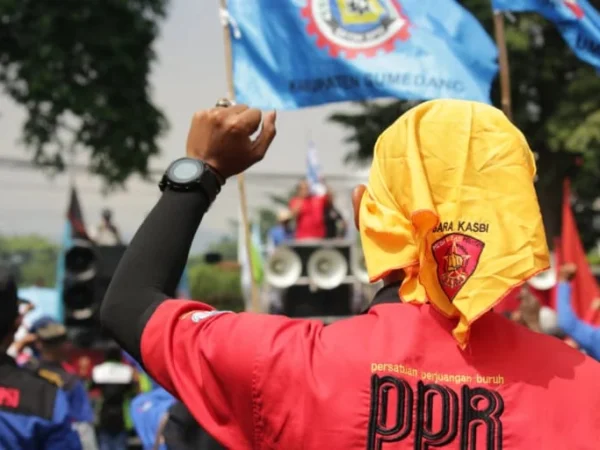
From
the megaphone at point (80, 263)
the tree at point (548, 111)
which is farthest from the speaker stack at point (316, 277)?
→ the tree at point (548, 111)

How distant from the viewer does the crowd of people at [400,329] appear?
1768 millimetres

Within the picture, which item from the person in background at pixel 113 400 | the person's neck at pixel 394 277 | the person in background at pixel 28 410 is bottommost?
the person in background at pixel 113 400

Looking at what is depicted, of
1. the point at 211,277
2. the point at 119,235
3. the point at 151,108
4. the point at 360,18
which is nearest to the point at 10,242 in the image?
the point at 211,277

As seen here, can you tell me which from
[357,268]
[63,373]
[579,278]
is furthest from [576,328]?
[357,268]

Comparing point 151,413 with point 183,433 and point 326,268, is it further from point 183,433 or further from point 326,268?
point 326,268

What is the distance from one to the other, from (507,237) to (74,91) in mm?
21172

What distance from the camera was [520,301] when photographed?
6098 millimetres

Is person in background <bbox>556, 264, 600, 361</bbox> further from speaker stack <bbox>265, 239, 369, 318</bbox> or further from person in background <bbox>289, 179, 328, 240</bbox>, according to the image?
person in background <bbox>289, 179, 328, 240</bbox>

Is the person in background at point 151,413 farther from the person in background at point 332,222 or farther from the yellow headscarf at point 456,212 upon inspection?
the person in background at point 332,222

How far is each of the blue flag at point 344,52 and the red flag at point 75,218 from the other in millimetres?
10332

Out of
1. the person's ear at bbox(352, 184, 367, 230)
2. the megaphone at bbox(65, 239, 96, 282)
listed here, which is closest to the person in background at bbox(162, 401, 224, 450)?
the person's ear at bbox(352, 184, 367, 230)

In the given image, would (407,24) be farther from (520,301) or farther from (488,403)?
(488,403)

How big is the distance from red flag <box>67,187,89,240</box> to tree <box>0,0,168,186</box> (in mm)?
4835

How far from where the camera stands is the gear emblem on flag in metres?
6.25
